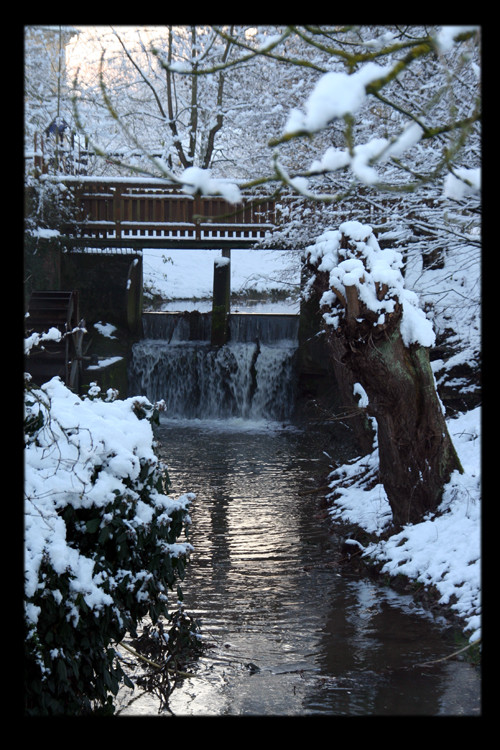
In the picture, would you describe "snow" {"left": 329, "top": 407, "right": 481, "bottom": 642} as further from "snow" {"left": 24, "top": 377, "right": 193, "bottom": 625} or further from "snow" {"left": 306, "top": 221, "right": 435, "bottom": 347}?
"snow" {"left": 24, "top": 377, "right": 193, "bottom": 625}

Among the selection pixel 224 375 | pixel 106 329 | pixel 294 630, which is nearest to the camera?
pixel 294 630

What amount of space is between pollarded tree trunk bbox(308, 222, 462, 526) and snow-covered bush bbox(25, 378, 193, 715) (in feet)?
9.15

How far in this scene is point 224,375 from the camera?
1842cm

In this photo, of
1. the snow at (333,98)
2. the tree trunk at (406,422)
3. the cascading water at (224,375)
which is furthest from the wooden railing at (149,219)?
the snow at (333,98)

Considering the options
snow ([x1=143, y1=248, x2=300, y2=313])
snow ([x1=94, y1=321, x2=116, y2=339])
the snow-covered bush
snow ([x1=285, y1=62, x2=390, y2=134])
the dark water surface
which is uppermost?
snow ([x1=143, y1=248, x2=300, y2=313])

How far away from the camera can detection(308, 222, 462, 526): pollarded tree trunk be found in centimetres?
703

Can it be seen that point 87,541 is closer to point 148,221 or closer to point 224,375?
point 224,375

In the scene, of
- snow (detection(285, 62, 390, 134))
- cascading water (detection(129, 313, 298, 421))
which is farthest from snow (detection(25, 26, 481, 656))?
cascading water (detection(129, 313, 298, 421))

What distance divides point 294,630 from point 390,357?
245 cm

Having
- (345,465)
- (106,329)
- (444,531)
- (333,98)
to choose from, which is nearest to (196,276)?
(106,329)
